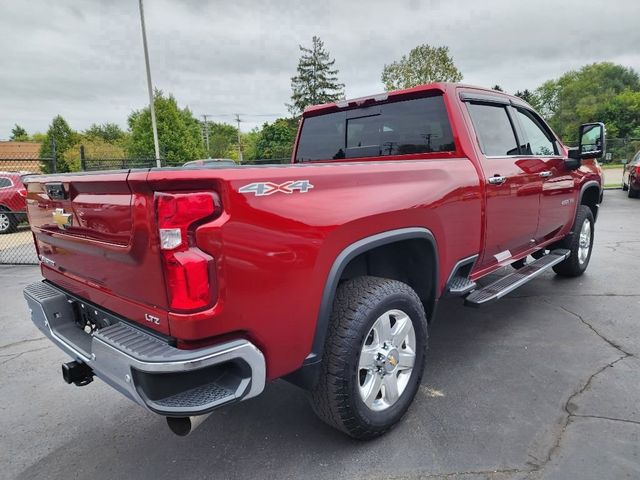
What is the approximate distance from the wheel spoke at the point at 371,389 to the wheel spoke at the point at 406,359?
0.19 metres

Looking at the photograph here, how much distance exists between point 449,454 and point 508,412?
1.90 feet

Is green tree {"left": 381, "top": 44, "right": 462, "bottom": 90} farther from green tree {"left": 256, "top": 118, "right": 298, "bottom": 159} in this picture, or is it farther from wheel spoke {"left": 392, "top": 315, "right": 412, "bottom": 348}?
wheel spoke {"left": 392, "top": 315, "right": 412, "bottom": 348}

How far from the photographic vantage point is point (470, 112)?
3.40 meters

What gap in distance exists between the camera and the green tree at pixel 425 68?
3262 centimetres

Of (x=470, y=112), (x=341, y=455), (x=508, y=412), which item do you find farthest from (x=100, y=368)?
(x=470, y=112)

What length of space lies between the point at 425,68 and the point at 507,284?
106ft

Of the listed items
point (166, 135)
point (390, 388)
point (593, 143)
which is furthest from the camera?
point (166, 135)

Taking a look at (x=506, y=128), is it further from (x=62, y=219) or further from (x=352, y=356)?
(x=62, y=219)

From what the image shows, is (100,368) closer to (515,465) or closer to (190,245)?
(190,245)

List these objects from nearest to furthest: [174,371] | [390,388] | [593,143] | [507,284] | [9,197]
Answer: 1. [174,371]
2. [390,388]
3. [507,284]
4. [593,143]
5. [9,197]

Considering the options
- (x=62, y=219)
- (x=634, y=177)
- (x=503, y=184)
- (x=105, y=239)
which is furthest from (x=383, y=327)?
(x=634, y=177)

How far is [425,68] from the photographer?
1284 inches

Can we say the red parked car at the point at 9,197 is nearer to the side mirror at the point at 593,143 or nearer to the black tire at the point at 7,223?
the black tire at the point at 7,223

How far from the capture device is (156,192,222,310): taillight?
1.68m
